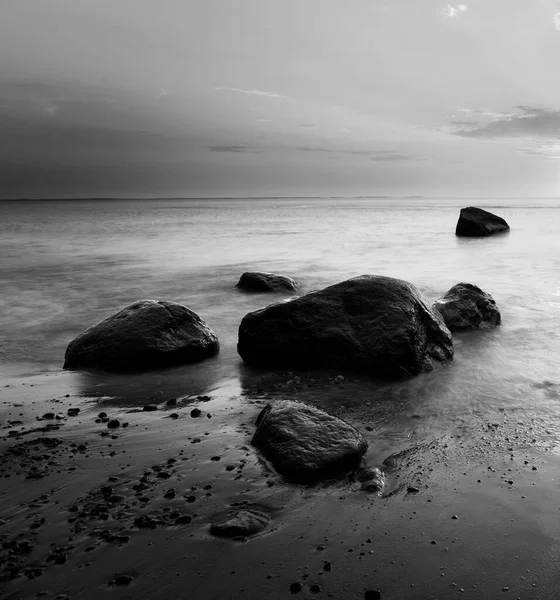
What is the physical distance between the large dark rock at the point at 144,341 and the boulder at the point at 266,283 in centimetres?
463

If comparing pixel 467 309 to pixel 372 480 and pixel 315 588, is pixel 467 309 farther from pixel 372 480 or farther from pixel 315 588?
pixel 315 588

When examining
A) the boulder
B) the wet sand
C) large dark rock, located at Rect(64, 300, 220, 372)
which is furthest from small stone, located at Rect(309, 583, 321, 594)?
the boulder

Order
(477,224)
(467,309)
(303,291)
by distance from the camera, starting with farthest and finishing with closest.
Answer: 1. (477,224)
2. (303,291)
3. (467,309)

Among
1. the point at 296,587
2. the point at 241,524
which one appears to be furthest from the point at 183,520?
the point at 296,587

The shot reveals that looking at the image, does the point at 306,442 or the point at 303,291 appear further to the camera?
the point at 303,291

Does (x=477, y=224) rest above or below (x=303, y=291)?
above

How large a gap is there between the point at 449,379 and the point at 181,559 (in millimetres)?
3815

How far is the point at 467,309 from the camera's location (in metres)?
7.93

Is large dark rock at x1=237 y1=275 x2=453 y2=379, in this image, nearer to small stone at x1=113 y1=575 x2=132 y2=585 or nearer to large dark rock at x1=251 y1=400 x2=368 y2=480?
large dark rock at x1=251 y1=400 x2=368 y2=480

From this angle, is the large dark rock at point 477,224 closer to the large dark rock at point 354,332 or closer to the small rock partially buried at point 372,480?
the large dark rock at point 354,332

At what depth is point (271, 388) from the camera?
5.44 metres

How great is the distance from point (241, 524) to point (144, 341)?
3.43 metres

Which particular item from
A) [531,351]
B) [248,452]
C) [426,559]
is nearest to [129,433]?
[248,452]

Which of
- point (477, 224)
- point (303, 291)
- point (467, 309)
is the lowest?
point (303, 291)
